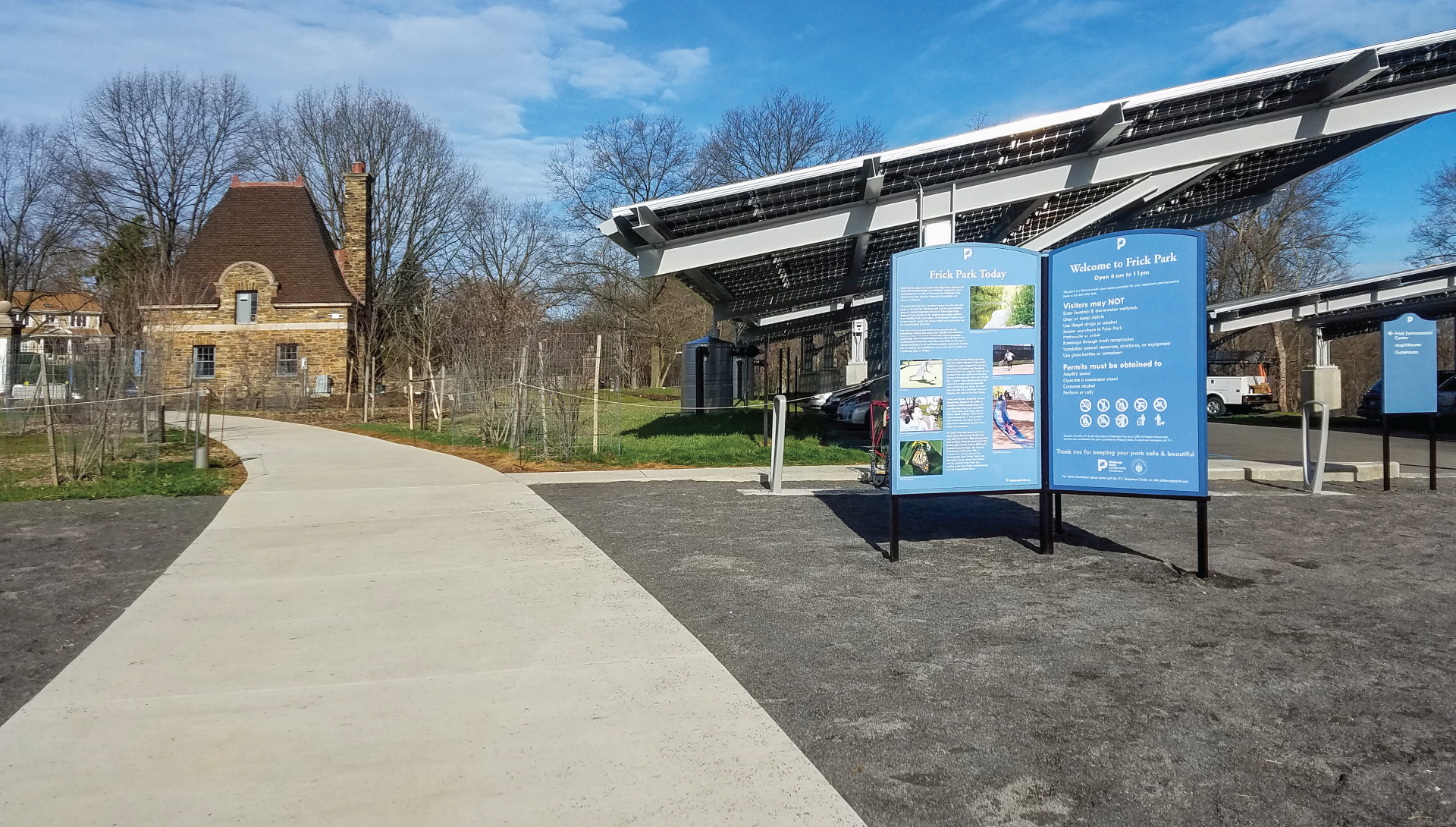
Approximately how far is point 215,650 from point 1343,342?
6079cm

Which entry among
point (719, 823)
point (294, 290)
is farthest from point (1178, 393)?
point (294, 290)

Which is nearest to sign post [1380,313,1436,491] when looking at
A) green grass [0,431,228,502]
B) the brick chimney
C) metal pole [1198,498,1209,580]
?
metal pole [1198,498,1209,580]

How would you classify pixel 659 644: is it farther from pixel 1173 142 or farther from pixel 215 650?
pixel 1173 142

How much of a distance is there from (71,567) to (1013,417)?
7.88 meters

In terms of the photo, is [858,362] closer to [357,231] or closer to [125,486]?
[125,486]

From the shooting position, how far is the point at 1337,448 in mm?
19406

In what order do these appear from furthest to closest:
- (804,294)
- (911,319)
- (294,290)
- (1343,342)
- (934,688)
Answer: (1343,342) < (294,290) < (804,294) < (911,319) < (934,688)

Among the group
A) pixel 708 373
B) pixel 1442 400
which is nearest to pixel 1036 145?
pixel 708 373

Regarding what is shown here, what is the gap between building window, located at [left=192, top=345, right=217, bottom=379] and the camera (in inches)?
1561

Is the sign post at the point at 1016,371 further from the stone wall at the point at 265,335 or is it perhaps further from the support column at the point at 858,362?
the stone wall at the point at 265,335

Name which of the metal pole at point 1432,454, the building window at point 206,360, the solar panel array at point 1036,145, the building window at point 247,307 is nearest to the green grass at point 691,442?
the solar panel array at point 1036,145

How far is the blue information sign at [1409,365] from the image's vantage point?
12.1 m

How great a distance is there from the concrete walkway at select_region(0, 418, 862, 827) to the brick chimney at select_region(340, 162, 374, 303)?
125ft

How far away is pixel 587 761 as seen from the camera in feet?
13.1
